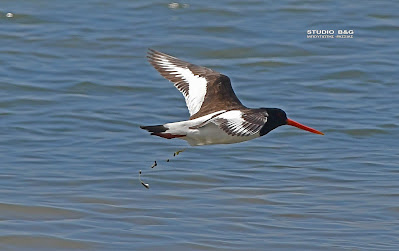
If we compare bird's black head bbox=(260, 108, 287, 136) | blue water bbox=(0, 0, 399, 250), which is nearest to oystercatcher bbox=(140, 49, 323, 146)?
bird's black head bbox=(260, 108, 287, 136)

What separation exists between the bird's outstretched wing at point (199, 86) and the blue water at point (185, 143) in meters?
1.02

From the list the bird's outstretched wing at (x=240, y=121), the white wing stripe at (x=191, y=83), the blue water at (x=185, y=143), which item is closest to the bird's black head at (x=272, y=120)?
the bird's outstretched wing at (x=240, y=121)

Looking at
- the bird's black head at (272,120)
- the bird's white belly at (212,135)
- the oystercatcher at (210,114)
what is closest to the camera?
the oystercatcher at (210,114)

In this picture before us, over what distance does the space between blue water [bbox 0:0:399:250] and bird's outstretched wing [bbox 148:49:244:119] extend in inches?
40.1

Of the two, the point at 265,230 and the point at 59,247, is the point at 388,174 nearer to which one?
the point at 265,230

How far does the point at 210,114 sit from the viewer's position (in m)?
7.60

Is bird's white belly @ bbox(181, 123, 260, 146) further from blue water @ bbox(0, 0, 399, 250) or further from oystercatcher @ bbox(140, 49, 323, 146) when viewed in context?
blue water @ bbox(0, 0, 399, 250)

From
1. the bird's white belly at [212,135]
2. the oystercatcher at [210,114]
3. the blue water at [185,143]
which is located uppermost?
the oystercatcher at [210,114]

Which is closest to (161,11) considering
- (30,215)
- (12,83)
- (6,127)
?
(12,83)

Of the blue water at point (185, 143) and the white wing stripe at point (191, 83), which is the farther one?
the white wing stripe at point (191, 83)

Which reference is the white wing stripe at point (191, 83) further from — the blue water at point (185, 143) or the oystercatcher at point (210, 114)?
the blue water at point (185, 143)

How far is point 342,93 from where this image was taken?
12.4 metres

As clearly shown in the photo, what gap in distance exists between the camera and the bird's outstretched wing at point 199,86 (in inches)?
312

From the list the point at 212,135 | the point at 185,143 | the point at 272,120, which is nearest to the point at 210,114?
the point at 212,135
